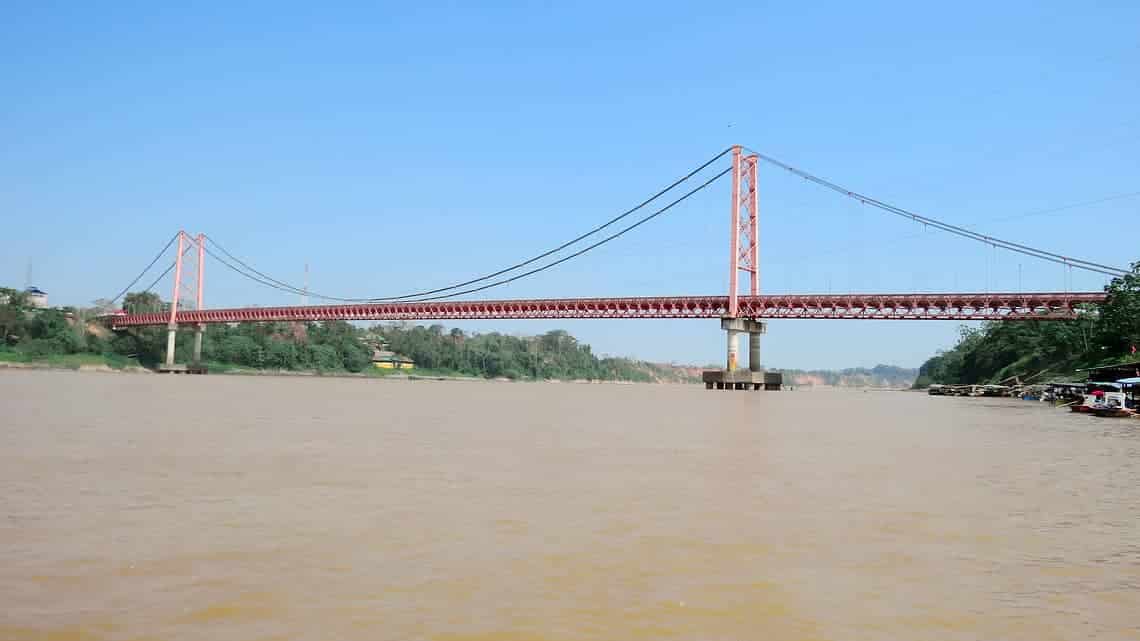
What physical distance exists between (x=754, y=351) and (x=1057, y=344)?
3200cm

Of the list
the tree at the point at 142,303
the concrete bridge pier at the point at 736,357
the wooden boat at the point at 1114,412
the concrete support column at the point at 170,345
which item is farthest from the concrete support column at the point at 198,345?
the wooden boat at the point at 1114,412

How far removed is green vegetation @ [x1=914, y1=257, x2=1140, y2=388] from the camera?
212 ft

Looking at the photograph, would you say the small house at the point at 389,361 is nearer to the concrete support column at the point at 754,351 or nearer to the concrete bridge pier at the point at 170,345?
the concrete bridge pier at the point at 170,345

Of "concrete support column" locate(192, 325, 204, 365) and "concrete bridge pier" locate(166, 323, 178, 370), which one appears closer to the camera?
A: "concrete bridge pier" locate(166, 323, 178, 370)

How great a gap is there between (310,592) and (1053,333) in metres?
97.2

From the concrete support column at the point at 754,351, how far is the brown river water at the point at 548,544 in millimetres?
61844

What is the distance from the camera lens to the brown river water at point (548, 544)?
5977 millimetres

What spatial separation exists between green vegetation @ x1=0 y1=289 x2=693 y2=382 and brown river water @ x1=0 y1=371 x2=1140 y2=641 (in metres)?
107

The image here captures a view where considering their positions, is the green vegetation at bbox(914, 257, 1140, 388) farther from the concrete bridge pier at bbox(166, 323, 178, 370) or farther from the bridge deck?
the concrete bridge pier at bbox(166, 323, 178, 370)

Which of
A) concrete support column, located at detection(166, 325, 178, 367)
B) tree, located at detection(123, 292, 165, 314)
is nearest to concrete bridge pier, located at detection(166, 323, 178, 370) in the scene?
concrete support column, located at detection(166, 325, 178, 367)

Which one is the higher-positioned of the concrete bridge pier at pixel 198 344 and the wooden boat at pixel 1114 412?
the concrete bridge pier at pixel 198 344

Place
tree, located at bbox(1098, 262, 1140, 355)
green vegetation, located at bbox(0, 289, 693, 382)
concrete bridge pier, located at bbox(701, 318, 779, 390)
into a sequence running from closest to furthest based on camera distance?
tree, located at bbox(1098, 262, 1140, 355) < concrete bridge pier, located at bbox(701, 318, 779, 390) < green vegetation, located at bbox(0, 289, 693, 382)

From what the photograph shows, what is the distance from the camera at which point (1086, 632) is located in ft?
19.6

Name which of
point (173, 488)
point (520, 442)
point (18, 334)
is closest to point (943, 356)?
point (18, 334)
